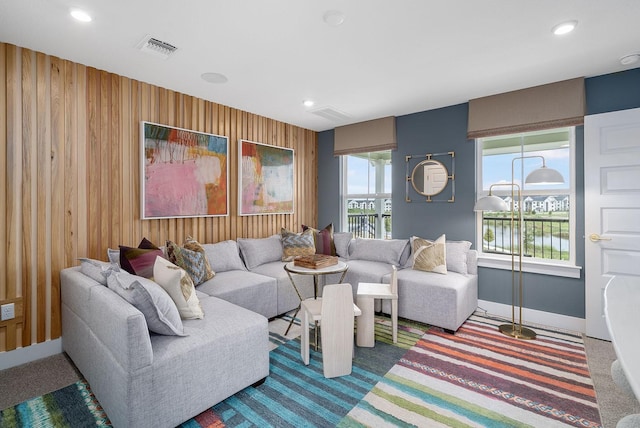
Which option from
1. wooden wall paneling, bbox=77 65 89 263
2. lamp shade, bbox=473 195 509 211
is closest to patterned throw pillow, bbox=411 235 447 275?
lamp shade, bbox=473 195 509 211

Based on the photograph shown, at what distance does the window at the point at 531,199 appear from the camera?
327cm

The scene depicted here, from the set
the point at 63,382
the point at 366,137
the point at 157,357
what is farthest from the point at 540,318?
the point at 63,382

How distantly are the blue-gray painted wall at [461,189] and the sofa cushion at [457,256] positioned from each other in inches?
10.4

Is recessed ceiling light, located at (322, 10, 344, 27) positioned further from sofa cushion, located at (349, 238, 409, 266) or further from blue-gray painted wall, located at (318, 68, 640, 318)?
sofa cushion, located at (349, 238, 409, 266)

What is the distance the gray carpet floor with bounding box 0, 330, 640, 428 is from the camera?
1933 mm

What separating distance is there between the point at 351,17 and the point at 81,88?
2.38 m

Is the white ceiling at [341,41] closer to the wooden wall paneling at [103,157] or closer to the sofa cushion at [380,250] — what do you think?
the wooden wall paneling at [103,157]

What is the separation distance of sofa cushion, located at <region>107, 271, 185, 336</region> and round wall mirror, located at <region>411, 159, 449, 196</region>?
3.31 m

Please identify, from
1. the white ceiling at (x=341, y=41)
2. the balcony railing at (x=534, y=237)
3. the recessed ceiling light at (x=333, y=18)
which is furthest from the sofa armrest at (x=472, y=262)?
the recessed ceiling light at (x=333, y=18)

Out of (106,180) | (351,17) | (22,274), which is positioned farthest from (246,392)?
(351,17)

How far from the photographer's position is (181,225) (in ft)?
11.3

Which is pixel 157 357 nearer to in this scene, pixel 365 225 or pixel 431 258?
pixel 431 258

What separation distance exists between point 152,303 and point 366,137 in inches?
146

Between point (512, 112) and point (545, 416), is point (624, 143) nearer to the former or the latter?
point (512, 112)
